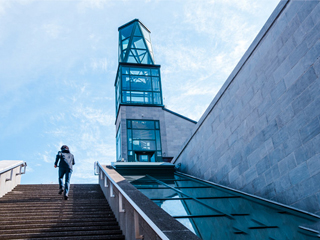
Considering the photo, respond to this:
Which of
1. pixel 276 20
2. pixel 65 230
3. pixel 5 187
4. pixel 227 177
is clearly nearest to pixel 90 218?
pixel 65 230

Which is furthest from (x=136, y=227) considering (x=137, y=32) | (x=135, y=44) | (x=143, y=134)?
(x=137, y=32)

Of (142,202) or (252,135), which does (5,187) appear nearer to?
(142,202)

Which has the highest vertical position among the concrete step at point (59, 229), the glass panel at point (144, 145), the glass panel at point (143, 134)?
the glass panel at point (143, 134)

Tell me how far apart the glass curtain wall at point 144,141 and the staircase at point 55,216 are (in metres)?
13.6

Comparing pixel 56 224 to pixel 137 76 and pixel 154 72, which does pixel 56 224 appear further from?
pixel 154 72

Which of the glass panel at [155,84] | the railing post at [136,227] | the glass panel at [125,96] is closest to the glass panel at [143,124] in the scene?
the glass panel at [125,96]

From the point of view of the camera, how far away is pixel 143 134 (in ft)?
83.6

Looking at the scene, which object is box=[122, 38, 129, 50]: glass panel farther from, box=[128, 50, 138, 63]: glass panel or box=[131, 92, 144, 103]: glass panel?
box=[131, 92, 144, 103]: glass panel

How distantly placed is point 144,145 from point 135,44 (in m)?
11.0

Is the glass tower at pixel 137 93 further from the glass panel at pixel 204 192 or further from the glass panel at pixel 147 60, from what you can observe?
the glass panel at pixel 204 192

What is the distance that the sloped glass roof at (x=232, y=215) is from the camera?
5.49m

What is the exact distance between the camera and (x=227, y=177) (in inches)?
421

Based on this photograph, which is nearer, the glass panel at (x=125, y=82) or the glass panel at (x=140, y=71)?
the glass panel at (x=125, y=82)

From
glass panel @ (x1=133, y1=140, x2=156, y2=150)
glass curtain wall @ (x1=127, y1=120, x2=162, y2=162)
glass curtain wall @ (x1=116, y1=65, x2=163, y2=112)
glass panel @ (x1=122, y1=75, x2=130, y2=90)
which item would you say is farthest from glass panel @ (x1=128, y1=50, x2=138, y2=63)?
glass panel @ (x1=133, y1=140, x2=156, y2=150)
